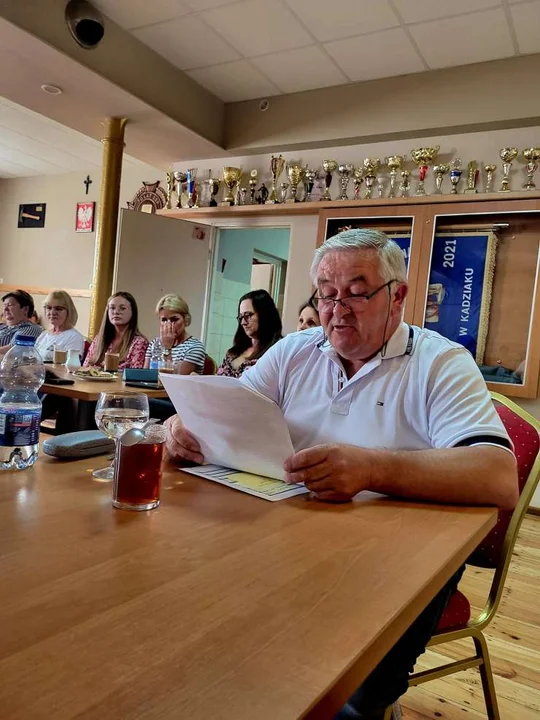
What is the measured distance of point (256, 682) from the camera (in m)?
0.39

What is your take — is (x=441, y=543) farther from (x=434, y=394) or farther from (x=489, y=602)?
(x=489, y=602)

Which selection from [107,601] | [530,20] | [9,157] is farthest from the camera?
[9,157]

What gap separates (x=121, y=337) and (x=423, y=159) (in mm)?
2546

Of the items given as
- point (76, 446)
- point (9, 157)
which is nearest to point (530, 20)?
point (76, 446)

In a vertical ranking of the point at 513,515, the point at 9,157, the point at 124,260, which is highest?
the point at 9,157

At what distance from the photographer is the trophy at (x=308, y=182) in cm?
433

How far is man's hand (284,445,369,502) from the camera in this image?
0.86 m

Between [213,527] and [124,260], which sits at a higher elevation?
[124,260]

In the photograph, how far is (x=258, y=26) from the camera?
328cm

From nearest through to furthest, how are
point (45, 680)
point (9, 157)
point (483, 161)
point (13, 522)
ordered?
point (45, 680) → point (13, 522) → point (483, 161) → point (9, 157)

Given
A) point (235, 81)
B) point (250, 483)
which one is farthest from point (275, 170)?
point (250, 483)

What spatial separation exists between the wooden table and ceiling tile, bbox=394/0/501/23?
3083 mm

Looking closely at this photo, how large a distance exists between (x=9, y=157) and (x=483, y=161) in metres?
5.29

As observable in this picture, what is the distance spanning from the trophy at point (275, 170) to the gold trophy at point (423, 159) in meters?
1.16
